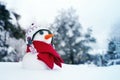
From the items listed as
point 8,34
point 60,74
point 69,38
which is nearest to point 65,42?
point 69,38

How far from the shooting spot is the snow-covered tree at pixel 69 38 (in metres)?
1.24

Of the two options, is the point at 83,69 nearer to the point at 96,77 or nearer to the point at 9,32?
the point at 96,77

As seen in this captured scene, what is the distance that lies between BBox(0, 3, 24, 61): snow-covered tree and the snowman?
0.33 metres

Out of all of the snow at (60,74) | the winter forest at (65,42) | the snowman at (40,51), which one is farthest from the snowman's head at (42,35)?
the winter forest at (65,42)

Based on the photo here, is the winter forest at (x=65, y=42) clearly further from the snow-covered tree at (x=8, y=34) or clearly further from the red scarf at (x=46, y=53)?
the red scarf at (x=46, y=53)

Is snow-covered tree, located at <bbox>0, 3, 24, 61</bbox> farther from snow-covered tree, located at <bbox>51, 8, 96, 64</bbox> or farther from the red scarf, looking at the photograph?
the red scarf

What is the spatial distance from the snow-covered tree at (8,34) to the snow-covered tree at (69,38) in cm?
18

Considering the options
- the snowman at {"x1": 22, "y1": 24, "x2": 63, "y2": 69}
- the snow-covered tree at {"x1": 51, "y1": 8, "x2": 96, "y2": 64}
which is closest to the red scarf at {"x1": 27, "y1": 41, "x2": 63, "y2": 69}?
the snowman at {"x1": 22, "y1": 24, "x2": 63, "y2": 69}

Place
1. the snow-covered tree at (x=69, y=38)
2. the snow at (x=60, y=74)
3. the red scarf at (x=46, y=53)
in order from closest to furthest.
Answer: the snow at (x=60, y=74) → the red scarf at (x=46, y=53) → the snow-covered tree at (x=69, y=38)

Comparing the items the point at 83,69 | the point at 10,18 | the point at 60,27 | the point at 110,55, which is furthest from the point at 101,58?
the point at 10,18

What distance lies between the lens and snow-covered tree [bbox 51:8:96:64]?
48.6 inches

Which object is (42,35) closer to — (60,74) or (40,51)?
(40,51)

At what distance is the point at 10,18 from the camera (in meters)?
1.25

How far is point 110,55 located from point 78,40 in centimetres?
17
